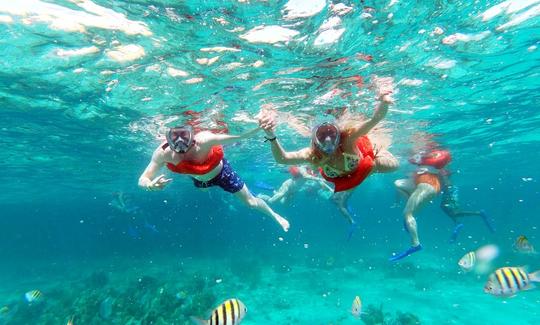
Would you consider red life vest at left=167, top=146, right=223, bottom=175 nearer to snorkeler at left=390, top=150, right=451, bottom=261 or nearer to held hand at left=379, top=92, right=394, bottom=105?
held hand at left=379, top=92, right=394, bottom=105

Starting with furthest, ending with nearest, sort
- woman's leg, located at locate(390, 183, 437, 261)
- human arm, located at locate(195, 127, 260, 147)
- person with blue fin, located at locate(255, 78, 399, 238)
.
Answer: woman's leg, located at locate(390, 183, 437, 261) → human arm, located at locate(195, 127, 260, 147) → person with blue fin, located at locate(255, 78, 399, 238)

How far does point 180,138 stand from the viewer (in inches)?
269

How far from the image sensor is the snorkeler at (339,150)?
19.5 ft

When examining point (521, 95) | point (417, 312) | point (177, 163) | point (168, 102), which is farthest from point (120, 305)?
point (521, 95)

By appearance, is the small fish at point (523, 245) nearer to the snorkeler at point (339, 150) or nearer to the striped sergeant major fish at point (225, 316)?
the snorkeler at point (339, 150)

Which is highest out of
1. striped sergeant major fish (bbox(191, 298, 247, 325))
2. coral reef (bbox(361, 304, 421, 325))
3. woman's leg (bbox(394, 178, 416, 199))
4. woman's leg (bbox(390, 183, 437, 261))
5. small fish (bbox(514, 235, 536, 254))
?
striped sergeant major fish (bbox(191, 298, 247, 325))

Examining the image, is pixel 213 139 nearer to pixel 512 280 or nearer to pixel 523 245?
pixel 512 280

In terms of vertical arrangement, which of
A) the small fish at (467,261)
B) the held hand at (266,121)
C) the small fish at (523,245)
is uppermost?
the held hand at (266,121)

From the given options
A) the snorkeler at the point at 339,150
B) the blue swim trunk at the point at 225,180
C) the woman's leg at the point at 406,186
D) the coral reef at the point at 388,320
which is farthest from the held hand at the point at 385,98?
the coral reef at the point at 388,320

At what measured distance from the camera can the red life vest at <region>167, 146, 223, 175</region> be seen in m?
7.61

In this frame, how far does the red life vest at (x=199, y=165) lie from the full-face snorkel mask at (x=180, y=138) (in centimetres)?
72

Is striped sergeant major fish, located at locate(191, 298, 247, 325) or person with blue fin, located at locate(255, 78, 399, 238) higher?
person with blue fin, located at locate(255, 78, 399, 238)

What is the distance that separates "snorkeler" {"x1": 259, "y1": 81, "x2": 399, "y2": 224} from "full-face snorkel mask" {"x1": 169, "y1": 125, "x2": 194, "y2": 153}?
181cm

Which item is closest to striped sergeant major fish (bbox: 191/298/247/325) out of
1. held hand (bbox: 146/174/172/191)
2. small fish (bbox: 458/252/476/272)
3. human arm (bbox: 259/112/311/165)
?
held hand (bbox: 146/174/172/191)
